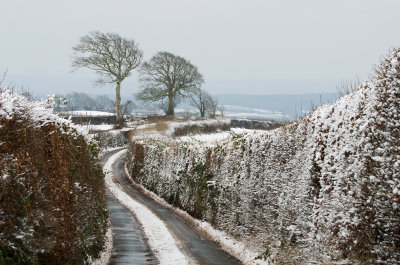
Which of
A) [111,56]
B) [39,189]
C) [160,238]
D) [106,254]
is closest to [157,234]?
[160,238]

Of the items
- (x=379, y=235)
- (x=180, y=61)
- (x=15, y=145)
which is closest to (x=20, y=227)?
(x=15, y=145)

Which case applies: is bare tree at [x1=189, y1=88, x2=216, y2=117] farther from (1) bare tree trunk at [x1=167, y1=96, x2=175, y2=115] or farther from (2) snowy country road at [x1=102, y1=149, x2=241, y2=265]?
(2) snowy country road at [x1=102, y1=149, x2=241, y2=265]

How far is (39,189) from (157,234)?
30.4 feet

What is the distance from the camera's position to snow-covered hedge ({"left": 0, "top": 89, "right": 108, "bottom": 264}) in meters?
5.34

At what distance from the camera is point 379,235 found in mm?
6070

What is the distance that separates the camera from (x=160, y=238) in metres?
14.1

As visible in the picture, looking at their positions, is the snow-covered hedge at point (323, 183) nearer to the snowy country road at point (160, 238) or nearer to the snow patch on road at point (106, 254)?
the snowy country road at point (160, 238)

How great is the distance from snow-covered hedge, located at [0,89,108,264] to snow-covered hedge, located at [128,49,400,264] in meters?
4.70

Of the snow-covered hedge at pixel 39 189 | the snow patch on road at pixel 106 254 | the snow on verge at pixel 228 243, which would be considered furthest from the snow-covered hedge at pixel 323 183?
the snow-covered hedge at pixel 39 189

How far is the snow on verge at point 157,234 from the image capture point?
1131cm

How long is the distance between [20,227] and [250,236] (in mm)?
7988

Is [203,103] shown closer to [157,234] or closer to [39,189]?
[157,234]

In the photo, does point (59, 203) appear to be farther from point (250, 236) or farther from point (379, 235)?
point (250, 236)

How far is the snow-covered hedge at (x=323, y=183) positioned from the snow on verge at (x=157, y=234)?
78.1 inches
